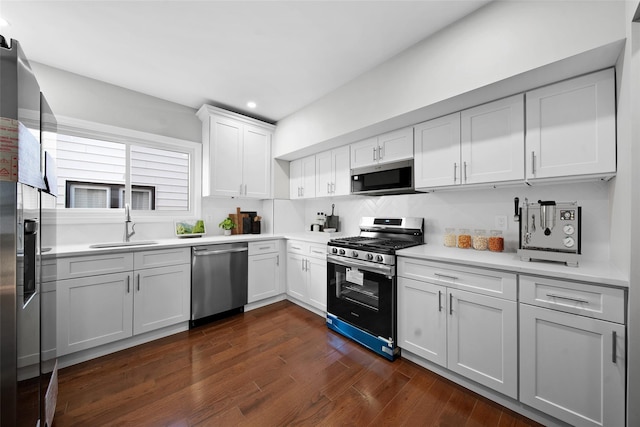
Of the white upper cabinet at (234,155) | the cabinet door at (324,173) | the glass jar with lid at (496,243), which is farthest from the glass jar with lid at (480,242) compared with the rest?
the white upper cabinet at (234,155)

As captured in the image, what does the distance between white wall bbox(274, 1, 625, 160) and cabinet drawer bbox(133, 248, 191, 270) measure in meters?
2.07

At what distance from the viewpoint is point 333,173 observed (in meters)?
3.23

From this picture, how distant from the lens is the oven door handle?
7.07 ft

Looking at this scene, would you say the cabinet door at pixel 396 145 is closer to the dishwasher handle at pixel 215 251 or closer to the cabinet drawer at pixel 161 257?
the dishwasher handle at pixel 215 251

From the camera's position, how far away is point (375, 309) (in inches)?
89.1

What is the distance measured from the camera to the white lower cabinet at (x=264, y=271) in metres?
3.18

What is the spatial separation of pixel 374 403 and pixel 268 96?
10.4 ft

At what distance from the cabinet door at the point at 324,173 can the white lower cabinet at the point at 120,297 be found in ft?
5.86

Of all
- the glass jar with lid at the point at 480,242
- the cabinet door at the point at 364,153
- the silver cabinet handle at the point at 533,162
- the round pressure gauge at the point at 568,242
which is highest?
the cabinet door at the point at 364,153

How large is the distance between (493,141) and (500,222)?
72 centimetres

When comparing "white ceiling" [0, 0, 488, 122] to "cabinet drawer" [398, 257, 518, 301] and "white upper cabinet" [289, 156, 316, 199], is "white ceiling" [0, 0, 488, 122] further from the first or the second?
"cabinet drawer" [398, 257, 518, 301]

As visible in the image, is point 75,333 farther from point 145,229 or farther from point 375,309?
point 375,309

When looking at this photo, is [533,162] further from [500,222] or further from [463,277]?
[463,277]

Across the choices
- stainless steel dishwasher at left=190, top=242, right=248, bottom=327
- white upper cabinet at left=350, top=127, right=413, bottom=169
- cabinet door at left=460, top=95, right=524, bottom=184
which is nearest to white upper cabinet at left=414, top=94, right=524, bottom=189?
cabinet door at left=460, top=95, right=524, bottom=184
